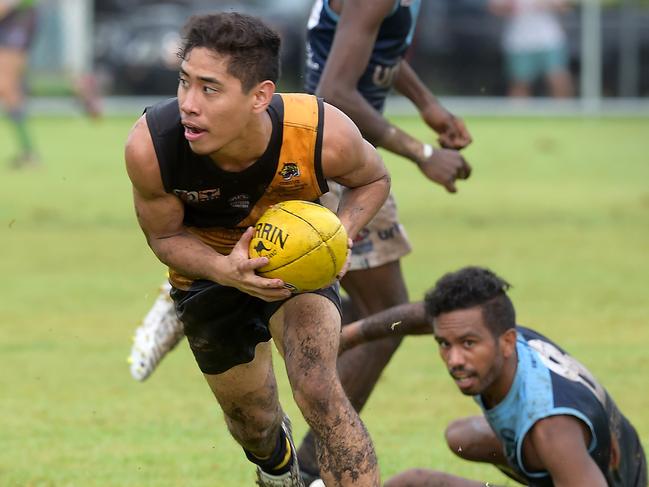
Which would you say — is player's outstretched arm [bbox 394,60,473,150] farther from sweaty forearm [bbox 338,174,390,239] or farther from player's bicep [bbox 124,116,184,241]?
player's bicep [bbox 124,116,184,241]

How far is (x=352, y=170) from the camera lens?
17.9 feet

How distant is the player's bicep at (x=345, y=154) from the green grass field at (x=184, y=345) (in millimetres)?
1759

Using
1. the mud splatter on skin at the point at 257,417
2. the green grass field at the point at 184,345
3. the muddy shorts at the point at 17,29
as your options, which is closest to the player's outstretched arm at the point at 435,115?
the green grass field at the point at 184,345

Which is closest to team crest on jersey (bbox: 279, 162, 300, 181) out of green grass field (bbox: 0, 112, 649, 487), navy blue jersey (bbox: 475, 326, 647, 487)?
navy blue jersey (bbox: 475, 326, 647, 487)

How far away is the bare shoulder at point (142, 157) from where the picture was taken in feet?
17.1

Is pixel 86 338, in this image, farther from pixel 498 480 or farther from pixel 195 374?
pixel 498 480

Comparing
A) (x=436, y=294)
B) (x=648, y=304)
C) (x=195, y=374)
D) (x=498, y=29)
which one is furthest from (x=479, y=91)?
(x=436, y=294)

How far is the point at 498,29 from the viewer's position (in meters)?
30.7

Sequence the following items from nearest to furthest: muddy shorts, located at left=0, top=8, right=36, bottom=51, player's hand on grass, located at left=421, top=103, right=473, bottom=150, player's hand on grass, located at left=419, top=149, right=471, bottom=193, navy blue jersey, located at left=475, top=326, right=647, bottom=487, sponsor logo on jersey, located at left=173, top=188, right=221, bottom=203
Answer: sponsor logo on jersey, located at left=173, top=188, right=221, bottom=203
navy blue jersey, located at left=475, top=326, right=647, bottom=487
player's hand on grass, located at left=419, top=149, right=471, bottom=193
player's hand on grass, located at left=421, top=103, right=473, bottom=150
muddy shorts, located at left=0, top=8, right=36, bottom=51

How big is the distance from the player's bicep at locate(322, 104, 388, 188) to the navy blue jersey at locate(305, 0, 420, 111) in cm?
161

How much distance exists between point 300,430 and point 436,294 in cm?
197

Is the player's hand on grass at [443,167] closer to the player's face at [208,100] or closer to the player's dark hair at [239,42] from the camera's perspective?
the player's dark hair at [239,42]

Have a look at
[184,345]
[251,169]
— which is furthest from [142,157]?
[184,345]

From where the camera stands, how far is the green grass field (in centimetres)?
700
